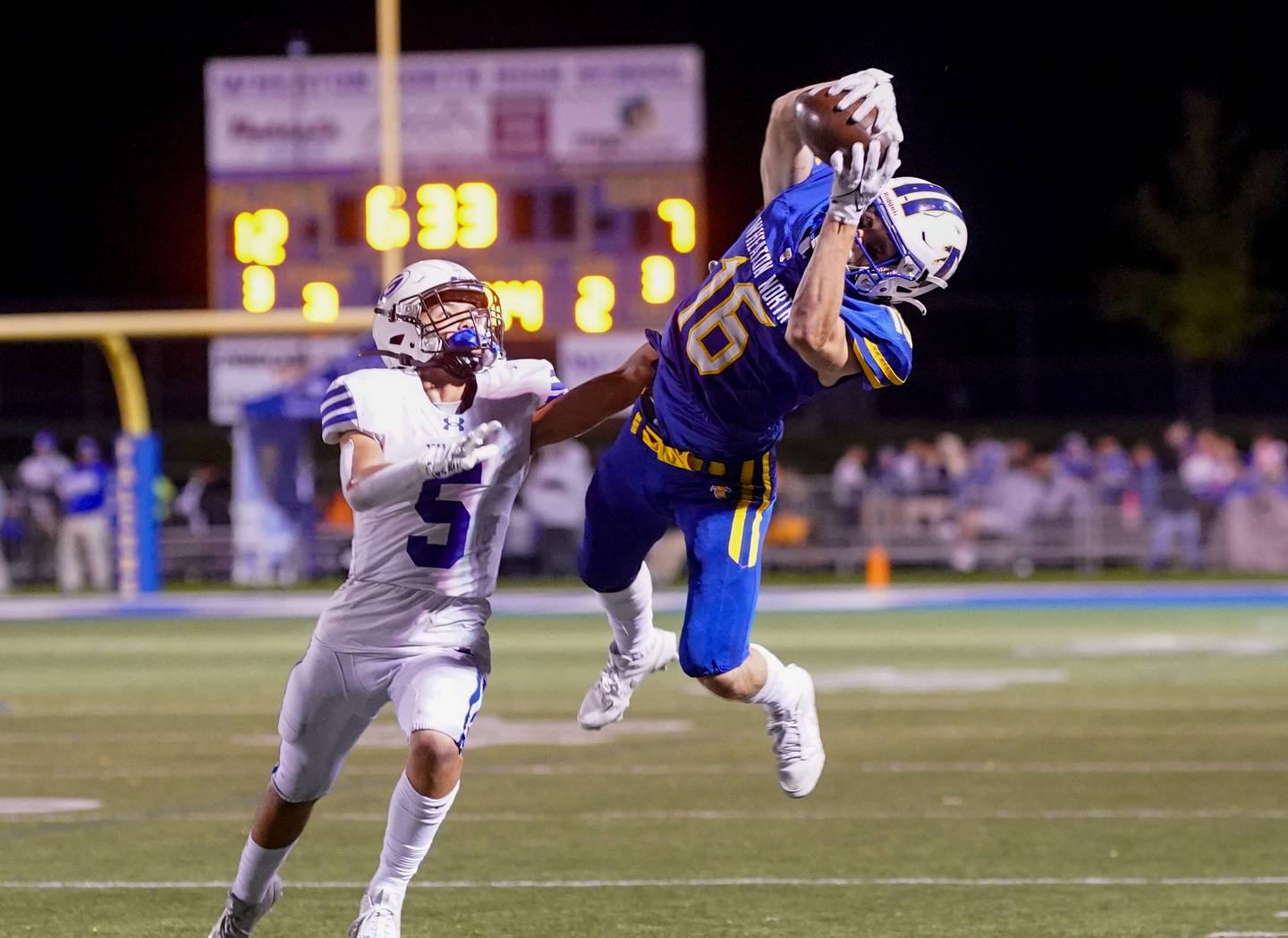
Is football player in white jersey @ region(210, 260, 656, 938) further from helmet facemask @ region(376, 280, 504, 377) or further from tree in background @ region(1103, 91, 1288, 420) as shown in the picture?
tree in background @ region(1103, 91, 1288, 420)

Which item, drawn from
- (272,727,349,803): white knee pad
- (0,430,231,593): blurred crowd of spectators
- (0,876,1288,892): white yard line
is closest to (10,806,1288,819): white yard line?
(0,876,1288,892): white yard line

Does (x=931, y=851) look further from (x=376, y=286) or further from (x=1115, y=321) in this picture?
(x=1115, y=321)

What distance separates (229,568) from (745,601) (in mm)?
16452

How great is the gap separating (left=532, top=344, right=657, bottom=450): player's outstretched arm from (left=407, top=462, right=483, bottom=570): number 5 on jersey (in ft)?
0.73

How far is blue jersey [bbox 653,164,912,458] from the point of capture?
484cm

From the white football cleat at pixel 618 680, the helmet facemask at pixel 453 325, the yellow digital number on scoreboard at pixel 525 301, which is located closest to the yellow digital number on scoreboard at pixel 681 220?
the yellow digital number on scoreboard at pixel 525 301

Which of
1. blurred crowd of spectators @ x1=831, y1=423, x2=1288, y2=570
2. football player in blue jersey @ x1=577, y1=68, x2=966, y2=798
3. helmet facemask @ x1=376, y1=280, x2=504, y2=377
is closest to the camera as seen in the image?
football player in blue jersey @ x1=577, y1=68, x2=966, y2=798

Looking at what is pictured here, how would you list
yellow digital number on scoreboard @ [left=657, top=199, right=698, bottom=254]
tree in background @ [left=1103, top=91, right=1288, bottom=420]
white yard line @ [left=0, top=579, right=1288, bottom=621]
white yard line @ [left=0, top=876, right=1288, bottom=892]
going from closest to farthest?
white yard line @ [left=0, top=876, right=1288, bottom=892], white yard line @ [left=0, top=579, right=1288, bottom=621], yellow digital number on scoreboard @ [left=657, top=199, right=698, bottom=254], tree in background @ [left=1103, top=91, right=1288, bottom=420]

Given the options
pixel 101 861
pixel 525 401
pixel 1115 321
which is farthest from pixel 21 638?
pixel 1115 321

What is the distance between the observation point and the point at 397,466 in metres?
4.40

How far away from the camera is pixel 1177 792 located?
24.6 ft

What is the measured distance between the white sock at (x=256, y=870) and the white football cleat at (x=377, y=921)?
331 millimetres

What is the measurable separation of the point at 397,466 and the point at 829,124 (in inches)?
46.9

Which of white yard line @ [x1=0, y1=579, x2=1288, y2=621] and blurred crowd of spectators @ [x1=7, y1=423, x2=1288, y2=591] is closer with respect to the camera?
white yard line @ [x1=0, y1=579, x2=1288, y2=621]
